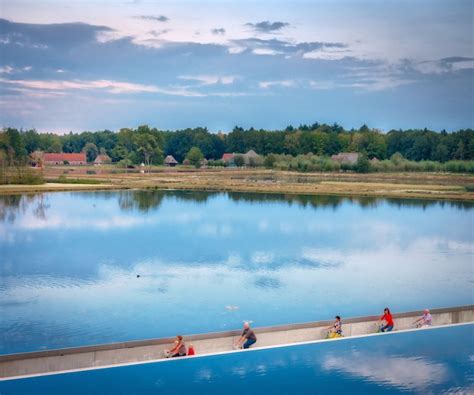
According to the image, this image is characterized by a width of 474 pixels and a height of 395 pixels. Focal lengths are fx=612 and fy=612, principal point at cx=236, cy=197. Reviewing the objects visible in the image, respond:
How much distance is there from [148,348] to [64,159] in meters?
34.9

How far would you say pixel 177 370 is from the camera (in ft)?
25.8

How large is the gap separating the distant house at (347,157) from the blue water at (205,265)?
15.7 meters

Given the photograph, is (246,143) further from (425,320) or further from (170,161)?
(425,320)

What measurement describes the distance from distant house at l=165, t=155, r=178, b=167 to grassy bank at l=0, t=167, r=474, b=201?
0.62m

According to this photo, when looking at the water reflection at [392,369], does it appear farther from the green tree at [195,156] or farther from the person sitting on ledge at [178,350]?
the green tree at [195,156]

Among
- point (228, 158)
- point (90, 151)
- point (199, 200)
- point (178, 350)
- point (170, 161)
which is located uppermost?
point (90, 151)

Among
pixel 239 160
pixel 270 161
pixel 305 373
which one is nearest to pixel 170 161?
pixel 239 160

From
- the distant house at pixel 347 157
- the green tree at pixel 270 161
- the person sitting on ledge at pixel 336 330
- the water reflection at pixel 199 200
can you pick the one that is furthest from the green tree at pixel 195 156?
the person sitting on ledge at pixel 336 330

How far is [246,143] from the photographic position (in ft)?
161

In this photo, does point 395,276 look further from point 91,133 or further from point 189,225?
point 91,133

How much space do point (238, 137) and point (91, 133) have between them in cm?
1234

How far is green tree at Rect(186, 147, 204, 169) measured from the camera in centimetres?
4528

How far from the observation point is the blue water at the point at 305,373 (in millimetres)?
7477

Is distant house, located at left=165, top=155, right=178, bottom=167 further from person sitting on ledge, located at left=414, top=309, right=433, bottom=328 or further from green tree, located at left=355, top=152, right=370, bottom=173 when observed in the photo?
person sitting on ledge, located at left=414, top=309, right=433, bottom=328
